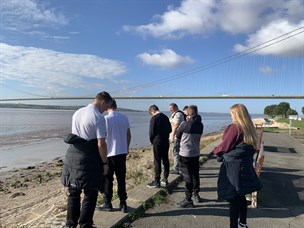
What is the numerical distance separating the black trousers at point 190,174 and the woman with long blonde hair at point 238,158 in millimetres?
1402

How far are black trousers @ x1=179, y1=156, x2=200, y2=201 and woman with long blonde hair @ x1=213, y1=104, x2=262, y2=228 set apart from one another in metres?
1.40

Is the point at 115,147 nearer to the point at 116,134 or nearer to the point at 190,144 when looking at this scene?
the point at 116,134

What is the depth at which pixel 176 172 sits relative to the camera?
8.12 m

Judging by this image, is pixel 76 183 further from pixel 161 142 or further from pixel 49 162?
pixel 49 162

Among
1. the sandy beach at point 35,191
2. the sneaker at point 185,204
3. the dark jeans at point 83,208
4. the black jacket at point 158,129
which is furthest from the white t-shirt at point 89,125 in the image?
the black jacket at point 158,129

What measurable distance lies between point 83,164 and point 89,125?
476 millimetres

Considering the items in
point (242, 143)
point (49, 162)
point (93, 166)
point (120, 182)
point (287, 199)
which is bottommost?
point (49, 162)

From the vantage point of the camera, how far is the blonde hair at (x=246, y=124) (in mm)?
4273

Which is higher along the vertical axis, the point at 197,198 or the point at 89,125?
the point at 89,125

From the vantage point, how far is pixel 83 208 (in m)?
4.33

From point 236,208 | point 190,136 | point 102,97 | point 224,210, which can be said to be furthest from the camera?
point 190,136

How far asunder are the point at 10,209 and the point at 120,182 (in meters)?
5.04

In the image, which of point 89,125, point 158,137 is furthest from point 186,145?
point 89,125

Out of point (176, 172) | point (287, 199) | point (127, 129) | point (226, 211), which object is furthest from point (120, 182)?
point (287, 199)
